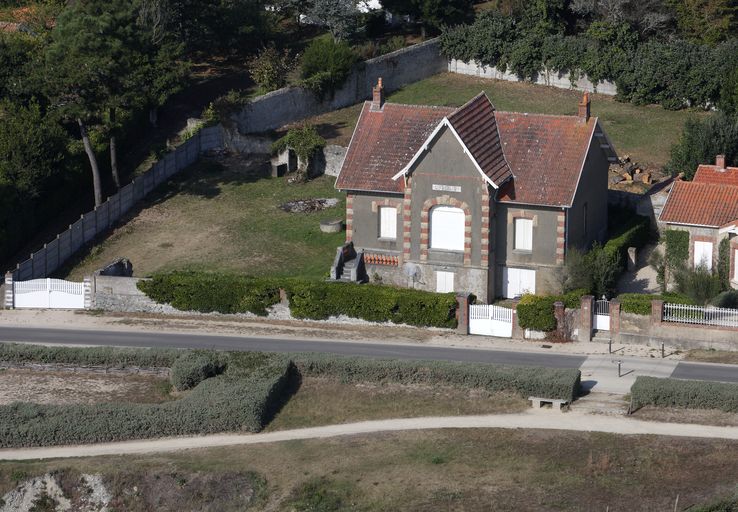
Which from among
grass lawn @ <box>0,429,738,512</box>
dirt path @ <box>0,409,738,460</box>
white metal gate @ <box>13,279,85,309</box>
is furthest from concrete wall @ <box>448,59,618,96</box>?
grass lawn @ <box>0,429,738,512</box>

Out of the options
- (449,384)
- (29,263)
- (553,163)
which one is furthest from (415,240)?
(29,263)

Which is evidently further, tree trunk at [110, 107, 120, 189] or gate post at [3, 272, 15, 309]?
tree trunk at [110, 107, 120, 189]

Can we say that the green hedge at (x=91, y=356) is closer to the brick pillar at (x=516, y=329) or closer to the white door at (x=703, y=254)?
the brick pillar at (x=516, y=329)

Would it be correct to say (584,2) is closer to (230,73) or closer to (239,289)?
A: (230,73)

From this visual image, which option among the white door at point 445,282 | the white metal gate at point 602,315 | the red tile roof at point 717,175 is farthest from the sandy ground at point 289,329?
the red tile roof at point 717,175

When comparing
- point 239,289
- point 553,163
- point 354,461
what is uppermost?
point 553,163

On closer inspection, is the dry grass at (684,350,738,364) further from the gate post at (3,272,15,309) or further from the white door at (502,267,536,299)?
the gate post at (3,272,15,309)
